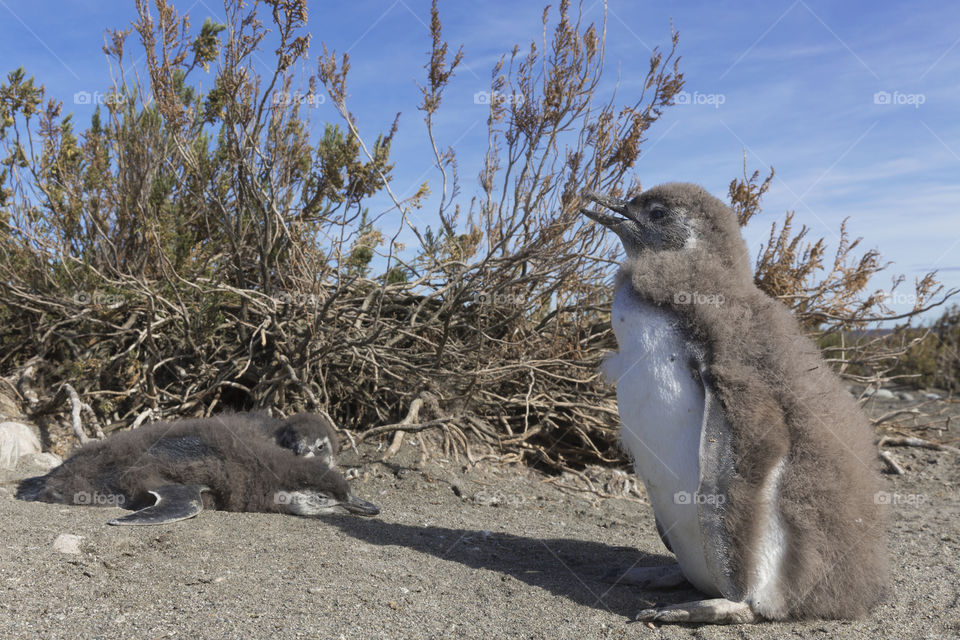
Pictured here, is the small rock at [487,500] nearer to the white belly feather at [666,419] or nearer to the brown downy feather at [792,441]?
the white belly feather at [666,419]

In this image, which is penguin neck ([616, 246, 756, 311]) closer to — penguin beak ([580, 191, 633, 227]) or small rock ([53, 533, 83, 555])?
penguin beak ([580, 191, 633, 227])

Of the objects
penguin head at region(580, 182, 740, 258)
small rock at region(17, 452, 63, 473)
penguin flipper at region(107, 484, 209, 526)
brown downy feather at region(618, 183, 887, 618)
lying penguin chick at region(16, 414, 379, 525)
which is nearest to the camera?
brown downy feather at region(618, 183, 887, 618)

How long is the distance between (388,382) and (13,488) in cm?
268

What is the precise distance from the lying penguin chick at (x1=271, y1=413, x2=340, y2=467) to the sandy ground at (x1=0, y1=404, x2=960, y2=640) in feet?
1.79

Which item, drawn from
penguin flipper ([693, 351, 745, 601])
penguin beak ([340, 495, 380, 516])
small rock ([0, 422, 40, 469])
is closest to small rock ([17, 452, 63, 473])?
small rock ([0, 422, 40, 469])

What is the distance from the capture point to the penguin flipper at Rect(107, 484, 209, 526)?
3410 mm

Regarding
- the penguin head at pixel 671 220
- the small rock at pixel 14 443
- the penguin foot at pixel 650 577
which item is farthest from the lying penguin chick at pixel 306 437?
the penguin head at pixel 671 220

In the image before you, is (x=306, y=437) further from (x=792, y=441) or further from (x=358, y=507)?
(x=792, y=441)

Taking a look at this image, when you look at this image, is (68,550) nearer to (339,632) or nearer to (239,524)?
(239,524)

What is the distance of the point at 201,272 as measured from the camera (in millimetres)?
6379

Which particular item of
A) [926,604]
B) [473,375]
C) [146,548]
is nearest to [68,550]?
[146,548]

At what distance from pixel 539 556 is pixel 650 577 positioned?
2.01ft

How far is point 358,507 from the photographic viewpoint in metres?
4.18

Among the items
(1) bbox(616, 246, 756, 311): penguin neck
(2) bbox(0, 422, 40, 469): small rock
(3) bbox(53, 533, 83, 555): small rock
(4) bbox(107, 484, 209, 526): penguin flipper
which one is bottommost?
(3) bbox(53, 533, 83, 555): small rock
